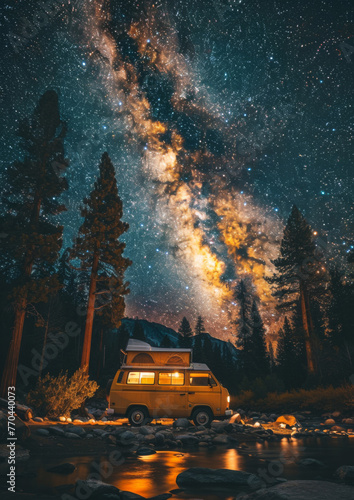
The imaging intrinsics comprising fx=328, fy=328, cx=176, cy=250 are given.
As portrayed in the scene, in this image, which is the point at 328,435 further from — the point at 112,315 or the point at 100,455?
the point at 112,315

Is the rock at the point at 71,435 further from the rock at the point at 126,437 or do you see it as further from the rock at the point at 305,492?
the rock at the point at 305,492

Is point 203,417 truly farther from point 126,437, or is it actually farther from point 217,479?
point 217,479

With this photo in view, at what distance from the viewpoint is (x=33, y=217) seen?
724 inches

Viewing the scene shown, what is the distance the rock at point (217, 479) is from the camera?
4.58 meters

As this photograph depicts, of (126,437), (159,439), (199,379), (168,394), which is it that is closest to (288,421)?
(199,379)

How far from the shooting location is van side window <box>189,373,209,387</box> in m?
12.5

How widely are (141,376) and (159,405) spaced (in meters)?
1.26

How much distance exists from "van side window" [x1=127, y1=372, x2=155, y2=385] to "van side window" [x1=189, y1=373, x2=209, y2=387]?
59.7 inches

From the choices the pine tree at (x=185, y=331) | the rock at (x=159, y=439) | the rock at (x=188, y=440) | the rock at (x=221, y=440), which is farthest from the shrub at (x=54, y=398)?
the pine tree at (x=185, y=331)

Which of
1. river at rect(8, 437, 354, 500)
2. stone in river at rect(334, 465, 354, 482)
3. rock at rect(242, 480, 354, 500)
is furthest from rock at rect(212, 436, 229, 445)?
rock at rect(242, 480, 354, 500)

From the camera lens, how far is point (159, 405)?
12.4m

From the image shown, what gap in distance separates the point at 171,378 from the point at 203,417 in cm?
181

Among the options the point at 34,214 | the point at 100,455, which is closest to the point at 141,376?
the point at 100,455

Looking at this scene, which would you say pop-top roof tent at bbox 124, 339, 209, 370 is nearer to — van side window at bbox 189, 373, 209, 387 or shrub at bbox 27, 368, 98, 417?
van side window at bbox 189, 373, 209, 387
